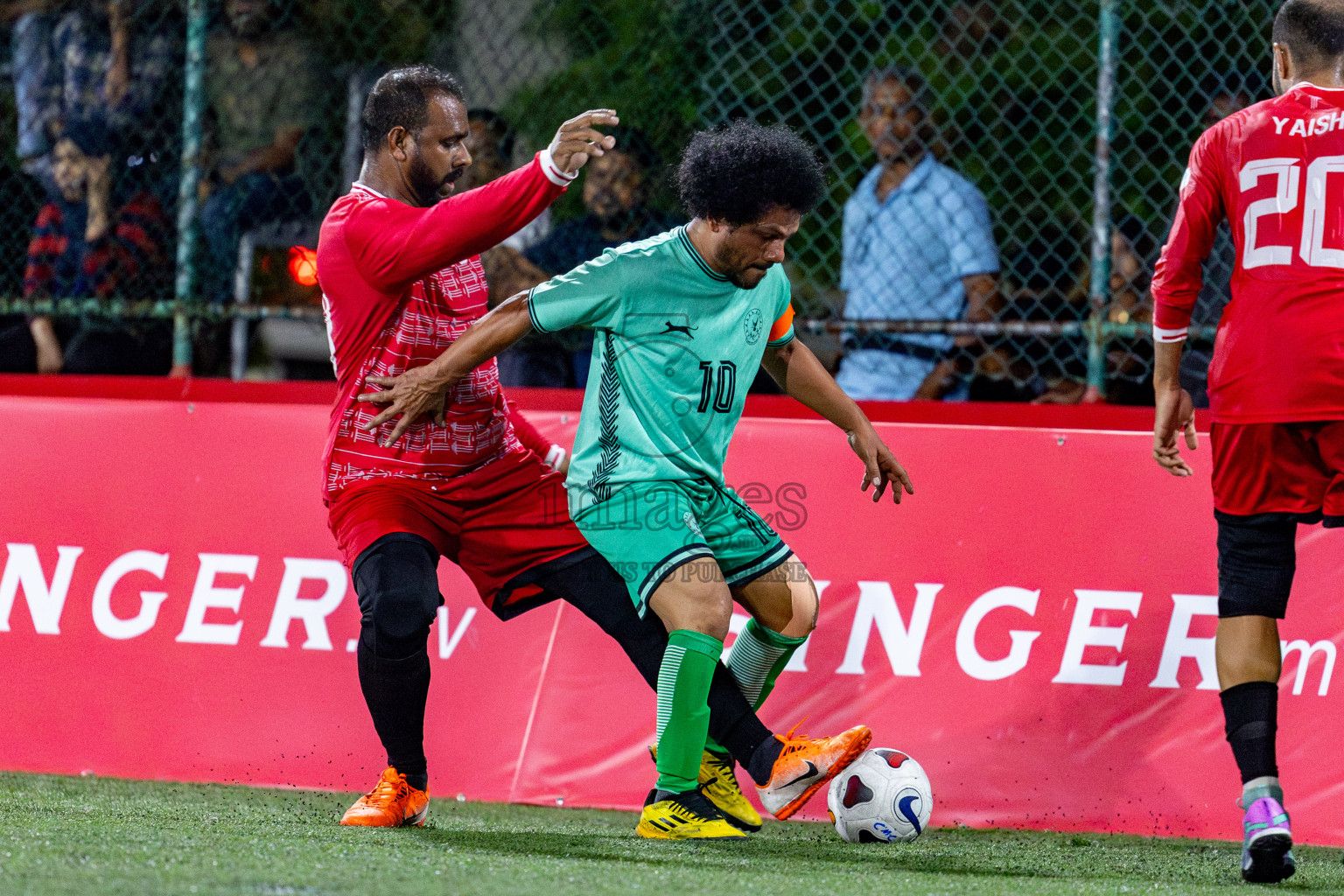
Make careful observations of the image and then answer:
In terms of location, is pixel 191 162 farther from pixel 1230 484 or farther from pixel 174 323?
pixel 1230 484

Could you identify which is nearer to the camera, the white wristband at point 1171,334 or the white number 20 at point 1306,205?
the white number 20 at point 1306,205

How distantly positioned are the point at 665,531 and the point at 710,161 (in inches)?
33.6

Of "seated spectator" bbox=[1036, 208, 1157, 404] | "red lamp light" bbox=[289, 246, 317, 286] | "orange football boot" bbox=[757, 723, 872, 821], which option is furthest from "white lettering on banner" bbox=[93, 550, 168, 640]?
"seated spectator" bbox=[1036, 208, 1157, 404]

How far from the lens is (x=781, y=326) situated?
3.77 m

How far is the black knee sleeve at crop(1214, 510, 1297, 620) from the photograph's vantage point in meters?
3.21

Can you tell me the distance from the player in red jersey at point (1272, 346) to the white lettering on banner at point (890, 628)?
108 cm

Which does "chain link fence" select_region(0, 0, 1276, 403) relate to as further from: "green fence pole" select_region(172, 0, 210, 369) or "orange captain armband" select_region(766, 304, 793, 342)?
"orange captain armband" select_region(766, 304, 793, 342)

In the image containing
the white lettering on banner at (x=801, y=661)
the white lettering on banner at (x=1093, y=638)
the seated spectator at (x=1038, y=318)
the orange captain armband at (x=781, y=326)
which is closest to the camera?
the orange captain armband at (x=781, y=326)

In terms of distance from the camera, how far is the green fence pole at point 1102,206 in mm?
4762

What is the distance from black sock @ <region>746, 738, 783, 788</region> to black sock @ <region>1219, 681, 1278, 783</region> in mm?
994

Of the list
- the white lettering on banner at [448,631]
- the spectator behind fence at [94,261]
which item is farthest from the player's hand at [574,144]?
the spectator behind fence at [94,261]

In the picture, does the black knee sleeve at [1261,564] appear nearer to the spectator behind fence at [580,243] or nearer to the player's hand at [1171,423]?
the player's hand at [1171,423]

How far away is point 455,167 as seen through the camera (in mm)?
3662

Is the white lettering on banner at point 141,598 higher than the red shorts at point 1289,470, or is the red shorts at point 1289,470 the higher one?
the red shorts at point 1289,470
